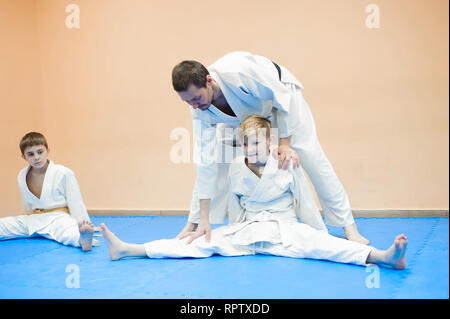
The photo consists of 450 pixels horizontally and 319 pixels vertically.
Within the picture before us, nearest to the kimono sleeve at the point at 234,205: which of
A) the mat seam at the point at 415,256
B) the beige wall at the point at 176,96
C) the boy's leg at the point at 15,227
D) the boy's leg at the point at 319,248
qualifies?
the boy's leg at the point at 319,248

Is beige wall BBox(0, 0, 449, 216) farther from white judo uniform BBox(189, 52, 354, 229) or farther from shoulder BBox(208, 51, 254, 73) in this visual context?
shoulder BBox(208, 51, 254, 73)

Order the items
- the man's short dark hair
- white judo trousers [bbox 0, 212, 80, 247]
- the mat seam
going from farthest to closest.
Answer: white judo trousers [bbox 0, 212, 80, 247], the man's short dark hair, the mat seam

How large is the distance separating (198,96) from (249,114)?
0.50m

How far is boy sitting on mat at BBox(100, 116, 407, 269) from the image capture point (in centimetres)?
257

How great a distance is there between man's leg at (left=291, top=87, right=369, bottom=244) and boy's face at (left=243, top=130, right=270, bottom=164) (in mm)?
291

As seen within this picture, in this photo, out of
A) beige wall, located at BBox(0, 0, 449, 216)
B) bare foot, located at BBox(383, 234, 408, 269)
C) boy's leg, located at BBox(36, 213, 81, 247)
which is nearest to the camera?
bare foot, located at BBox(383, 234, 408, 269)

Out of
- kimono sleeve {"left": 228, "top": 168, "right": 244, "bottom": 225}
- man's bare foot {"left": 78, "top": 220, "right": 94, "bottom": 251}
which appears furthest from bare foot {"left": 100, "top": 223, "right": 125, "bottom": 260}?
kimono sleeve {"left": 228, "top": 168, "right": 244, "bottom": 225}

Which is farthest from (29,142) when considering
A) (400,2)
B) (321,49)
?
(400,2)

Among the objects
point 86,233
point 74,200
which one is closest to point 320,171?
point 86,233

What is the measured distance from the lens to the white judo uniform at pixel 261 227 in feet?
8.42

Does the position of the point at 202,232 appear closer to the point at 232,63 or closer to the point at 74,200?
the point at 232,63

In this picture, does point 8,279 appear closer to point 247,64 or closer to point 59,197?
point 59,197

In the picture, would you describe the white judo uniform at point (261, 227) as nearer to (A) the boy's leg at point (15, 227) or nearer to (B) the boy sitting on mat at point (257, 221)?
(B) the boy sitting on mat at point (257, 221)

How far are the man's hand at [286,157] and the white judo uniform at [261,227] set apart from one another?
42mm
